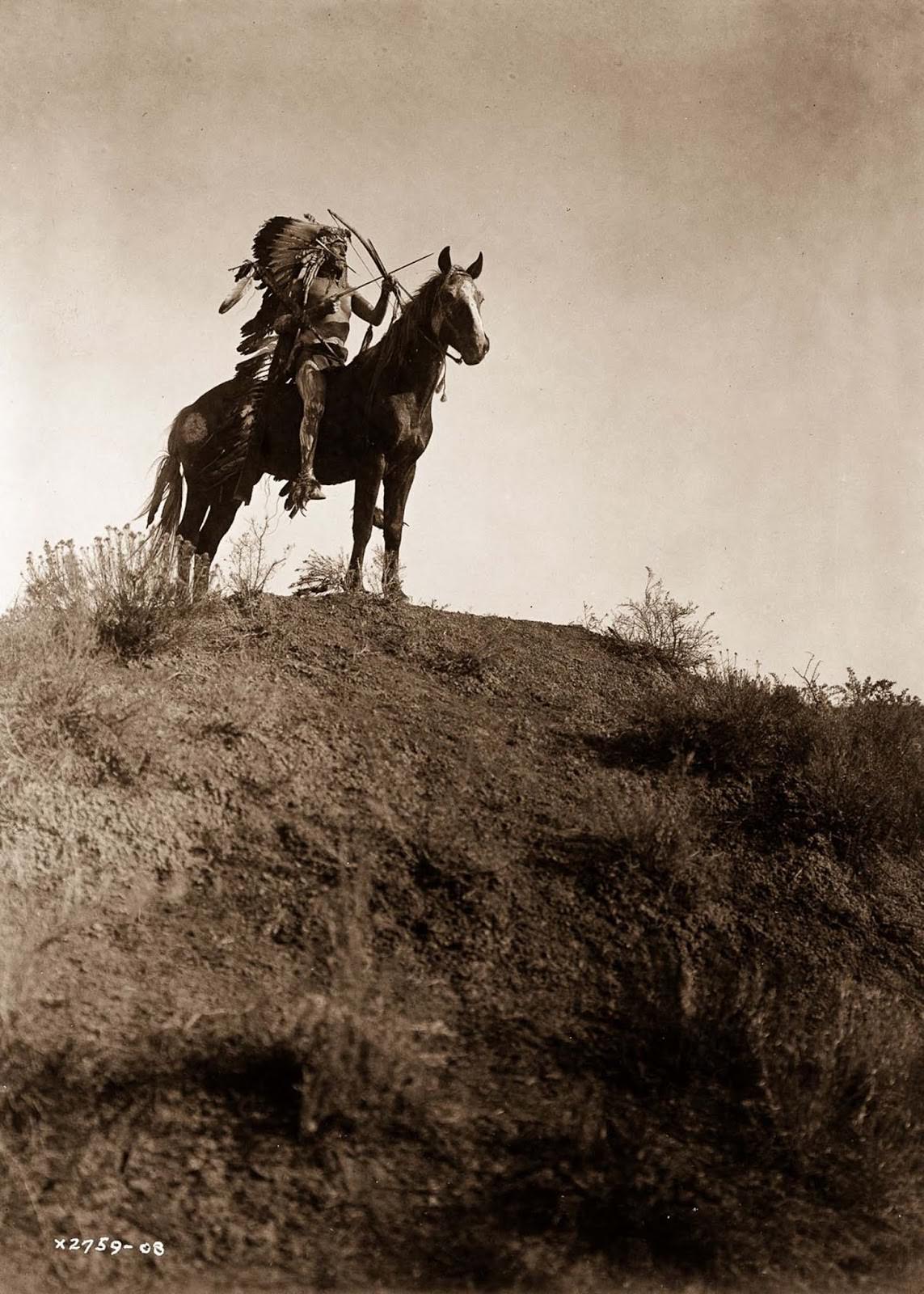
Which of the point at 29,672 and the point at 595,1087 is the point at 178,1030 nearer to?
the point at 595,1087

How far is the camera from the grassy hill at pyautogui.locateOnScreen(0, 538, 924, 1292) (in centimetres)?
274

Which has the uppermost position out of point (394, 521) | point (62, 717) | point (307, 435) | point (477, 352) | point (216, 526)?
point (477, 352)

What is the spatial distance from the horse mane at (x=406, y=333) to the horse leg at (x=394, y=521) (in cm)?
64

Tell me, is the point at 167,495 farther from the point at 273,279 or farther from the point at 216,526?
the point at 273,279

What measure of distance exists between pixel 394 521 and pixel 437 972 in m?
4.82

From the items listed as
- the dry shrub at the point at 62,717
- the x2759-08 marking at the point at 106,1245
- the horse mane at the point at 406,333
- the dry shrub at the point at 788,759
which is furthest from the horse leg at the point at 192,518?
the x2759-08 marking at the point at 106,1245

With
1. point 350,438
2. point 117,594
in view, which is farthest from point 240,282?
point 117,594

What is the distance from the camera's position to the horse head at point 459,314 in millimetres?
7438

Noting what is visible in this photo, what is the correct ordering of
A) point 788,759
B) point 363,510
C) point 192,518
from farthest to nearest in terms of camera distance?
point 192,518, point 363,510, point 788,759

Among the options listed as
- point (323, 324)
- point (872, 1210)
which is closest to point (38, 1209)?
point (872, 1210)

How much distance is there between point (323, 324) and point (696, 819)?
524 centimetres

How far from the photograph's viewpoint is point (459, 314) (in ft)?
24.5

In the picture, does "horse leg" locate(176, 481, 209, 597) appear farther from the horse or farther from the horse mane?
the horse mane

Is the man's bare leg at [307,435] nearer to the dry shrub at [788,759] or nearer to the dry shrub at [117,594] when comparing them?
the dry shrub at [117,594]
